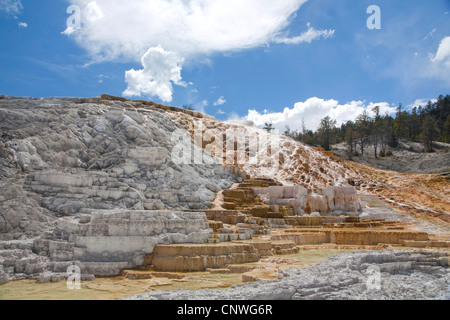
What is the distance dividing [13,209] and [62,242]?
3.06 metres

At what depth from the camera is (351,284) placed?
853cm

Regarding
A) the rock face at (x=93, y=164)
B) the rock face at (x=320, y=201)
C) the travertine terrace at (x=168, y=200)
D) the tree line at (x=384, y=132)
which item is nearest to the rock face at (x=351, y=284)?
the travertine terrace at (x=168, y=200)

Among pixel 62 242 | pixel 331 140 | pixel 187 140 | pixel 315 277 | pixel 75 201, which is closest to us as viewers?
pixel 315 277

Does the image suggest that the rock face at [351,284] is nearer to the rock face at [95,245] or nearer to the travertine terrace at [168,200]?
the travertine terrace at [168,200]

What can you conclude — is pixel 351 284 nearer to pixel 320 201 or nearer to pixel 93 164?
pixel 93 164

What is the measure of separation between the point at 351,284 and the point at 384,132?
130 ft

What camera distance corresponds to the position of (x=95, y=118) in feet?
77.0

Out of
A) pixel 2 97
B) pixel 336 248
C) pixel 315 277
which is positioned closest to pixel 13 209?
pixel 315 277

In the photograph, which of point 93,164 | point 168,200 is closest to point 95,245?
point 168,200

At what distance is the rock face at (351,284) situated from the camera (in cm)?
767

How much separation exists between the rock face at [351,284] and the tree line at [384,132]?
32778 millimetres
